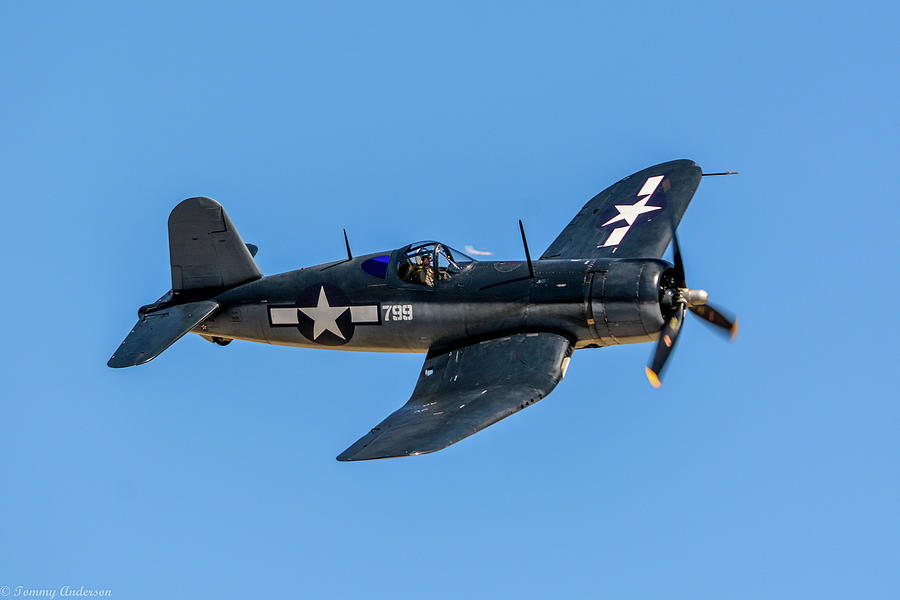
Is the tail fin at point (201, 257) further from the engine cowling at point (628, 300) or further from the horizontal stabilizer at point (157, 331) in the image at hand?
the engine cowling at point (628, 300)

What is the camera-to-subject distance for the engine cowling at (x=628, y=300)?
20516 mm

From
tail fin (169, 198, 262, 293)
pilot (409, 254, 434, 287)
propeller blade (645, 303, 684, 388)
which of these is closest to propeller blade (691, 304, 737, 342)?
propeller blade (645, 303, 684, 388)

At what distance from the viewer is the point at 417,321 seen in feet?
70.7

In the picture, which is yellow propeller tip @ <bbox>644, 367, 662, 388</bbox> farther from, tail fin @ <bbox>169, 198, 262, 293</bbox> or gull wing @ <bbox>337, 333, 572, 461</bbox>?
tail fin @ <bbox>169, 198, 262, 293</bbox>

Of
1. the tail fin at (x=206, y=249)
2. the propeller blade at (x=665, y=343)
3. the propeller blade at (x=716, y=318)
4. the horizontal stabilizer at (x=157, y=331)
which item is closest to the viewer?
the propeller blade at (x=665, y=343)

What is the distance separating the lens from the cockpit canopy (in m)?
21.5

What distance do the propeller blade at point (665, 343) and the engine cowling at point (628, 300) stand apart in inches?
A: 5.7

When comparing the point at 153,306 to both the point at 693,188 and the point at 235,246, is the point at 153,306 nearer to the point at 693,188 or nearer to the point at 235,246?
the point at 235,246

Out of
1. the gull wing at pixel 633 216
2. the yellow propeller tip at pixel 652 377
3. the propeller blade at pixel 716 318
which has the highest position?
the gull wing at pixel 633 216

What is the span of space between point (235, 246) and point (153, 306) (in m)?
1.50

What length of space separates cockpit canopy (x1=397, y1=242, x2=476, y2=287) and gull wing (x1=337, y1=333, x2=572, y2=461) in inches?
40.8

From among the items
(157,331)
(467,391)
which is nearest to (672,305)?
(467,391)

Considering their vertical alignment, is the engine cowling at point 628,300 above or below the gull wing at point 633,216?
below

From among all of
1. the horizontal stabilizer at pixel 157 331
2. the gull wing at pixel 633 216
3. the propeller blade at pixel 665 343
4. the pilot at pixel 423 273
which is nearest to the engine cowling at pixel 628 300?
the propeller blade at pixel 665 343
